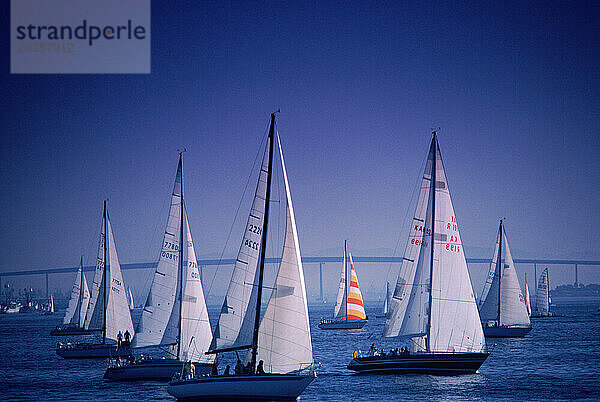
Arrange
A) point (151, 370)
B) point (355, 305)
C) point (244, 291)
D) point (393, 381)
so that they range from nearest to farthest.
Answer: point (244, 291) < point (393, 381) < point (151, 370) < point (355, 305)

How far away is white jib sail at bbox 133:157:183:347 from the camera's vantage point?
38.8 m

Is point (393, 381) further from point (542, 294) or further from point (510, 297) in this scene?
point (542, 294)

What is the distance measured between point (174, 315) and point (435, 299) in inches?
511

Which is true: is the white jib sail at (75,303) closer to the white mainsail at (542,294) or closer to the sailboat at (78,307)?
the sailboat at (78,307)

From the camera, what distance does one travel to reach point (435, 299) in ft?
124

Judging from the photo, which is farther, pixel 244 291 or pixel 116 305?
pixel 116 305

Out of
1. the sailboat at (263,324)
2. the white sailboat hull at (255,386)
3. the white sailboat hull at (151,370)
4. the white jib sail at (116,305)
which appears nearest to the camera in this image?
the white sailboat hull at (255,386)

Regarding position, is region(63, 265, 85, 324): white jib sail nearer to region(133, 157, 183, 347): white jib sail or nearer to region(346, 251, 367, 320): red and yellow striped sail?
region(346, 251, 367, 320): red and yellow striped sail

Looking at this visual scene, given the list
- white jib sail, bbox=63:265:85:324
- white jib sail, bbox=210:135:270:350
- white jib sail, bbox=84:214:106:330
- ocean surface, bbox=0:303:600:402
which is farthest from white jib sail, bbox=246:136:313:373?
white jib sail, bbox=63:265:85:324

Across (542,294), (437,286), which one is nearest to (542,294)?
(542,294)

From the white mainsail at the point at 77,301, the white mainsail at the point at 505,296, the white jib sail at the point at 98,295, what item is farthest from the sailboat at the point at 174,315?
the white mainsail at the point at 77,301

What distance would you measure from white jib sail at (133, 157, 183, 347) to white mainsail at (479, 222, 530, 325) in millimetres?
37313

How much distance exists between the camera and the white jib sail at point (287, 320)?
28.8 metres

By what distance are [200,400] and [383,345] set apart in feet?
119
